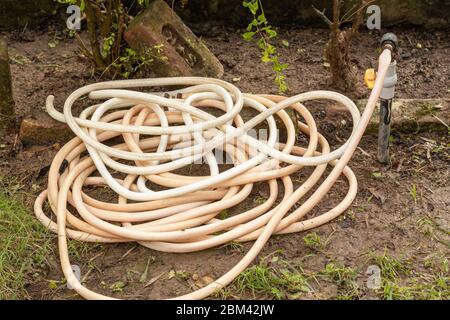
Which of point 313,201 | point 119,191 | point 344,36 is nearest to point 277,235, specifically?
point 313,201

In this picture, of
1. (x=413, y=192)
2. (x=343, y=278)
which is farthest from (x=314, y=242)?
(x=413, y=192)

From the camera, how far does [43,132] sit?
3682 mm

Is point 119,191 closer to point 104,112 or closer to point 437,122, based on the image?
point 104,112

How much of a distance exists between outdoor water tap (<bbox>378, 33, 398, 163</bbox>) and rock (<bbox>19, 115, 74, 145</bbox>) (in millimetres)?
1571

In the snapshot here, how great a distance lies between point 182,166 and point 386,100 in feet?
3.32

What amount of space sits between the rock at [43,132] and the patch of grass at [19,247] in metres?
0.43

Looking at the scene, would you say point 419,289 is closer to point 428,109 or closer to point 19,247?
point 428,109

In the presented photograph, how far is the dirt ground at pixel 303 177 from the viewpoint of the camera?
9.80 ft

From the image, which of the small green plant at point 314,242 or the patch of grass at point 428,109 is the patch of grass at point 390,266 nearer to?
the small green plant at point 314,242

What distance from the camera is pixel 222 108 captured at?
361cm

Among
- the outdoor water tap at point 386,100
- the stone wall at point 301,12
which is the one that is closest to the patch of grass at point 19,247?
the outdoor water tap at point 386,100

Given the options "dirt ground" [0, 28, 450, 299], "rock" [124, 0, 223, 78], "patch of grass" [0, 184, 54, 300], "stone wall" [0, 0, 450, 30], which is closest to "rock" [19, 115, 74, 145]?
"dirt ground" [0, 28, 450, 299]

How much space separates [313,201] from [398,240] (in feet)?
1.35

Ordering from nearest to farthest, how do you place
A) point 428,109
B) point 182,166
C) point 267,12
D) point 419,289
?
point 419,289 → point 182,166 → point 428,109 → point 267,12
